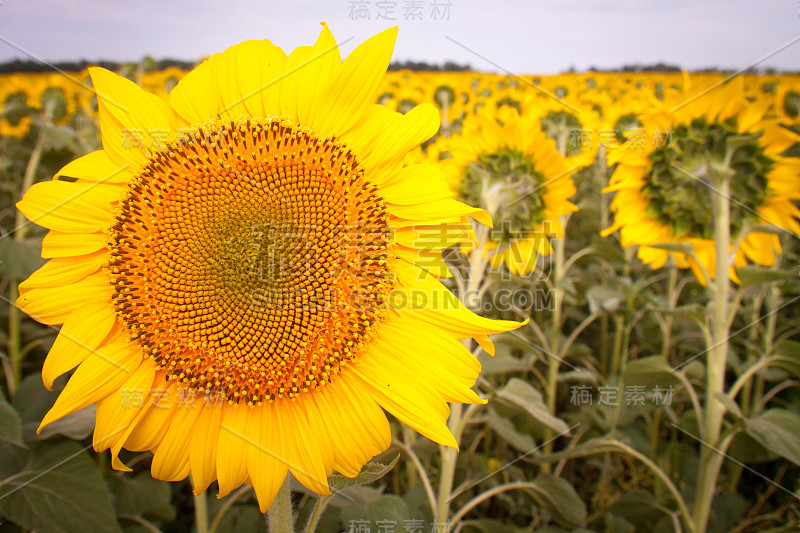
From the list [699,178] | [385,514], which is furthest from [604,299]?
[385,514]

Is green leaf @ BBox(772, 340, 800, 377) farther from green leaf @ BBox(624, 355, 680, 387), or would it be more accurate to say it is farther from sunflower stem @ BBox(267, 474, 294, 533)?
sunflower stem @ BBox(267, 474, 294, 533)

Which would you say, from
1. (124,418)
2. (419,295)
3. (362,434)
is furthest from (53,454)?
(419,295)

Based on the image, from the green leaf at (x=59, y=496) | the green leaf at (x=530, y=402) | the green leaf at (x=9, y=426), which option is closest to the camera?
the green leaf at (x=9, y=426)

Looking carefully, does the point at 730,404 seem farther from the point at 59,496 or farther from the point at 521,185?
the point at 59,496

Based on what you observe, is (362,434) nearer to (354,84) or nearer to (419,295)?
(419,295)

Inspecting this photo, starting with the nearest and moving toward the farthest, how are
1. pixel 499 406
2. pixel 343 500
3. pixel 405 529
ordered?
pixel 405 529 < pixel 343 500 < pixel 499 406

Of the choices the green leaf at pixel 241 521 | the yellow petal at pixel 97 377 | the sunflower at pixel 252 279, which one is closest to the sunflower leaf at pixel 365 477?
the sunflower at pixel 252 279

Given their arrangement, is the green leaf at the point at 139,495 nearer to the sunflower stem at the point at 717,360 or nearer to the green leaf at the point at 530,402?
the green leaf at the point at 530,402
